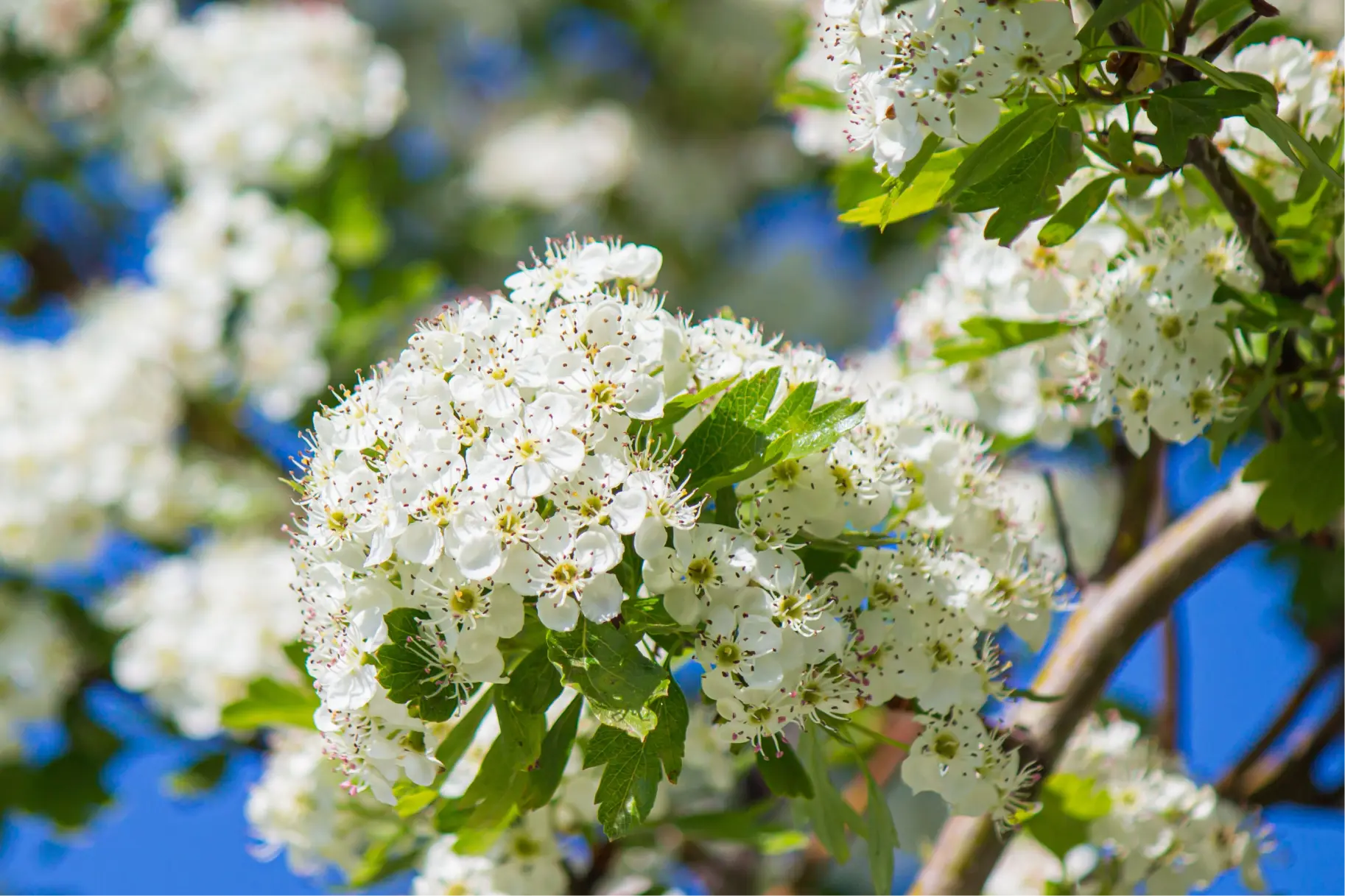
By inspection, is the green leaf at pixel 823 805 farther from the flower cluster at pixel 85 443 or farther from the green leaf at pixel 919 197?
the flower cluster at pixel 85 443

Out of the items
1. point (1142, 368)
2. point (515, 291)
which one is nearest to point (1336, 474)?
point (1142, 368)

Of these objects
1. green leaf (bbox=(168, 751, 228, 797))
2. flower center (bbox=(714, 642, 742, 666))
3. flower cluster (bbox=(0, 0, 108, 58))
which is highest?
flower cluster (bbox=(0, 0, 108, 58))

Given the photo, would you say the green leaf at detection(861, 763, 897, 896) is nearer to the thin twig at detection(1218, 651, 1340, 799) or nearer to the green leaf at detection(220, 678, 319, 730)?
the green leaf at detection(220, 678, 319, 730)

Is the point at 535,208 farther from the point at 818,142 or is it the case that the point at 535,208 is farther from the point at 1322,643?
the point at 1322,643

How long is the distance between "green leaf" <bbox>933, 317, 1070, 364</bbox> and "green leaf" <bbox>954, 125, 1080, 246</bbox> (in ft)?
1.40

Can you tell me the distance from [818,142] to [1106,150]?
1442 millimetres

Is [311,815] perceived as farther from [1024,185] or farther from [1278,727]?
[1278,727]

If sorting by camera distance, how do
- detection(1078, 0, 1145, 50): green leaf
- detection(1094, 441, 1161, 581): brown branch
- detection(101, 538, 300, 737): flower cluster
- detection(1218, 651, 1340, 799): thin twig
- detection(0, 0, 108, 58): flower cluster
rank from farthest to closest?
detection(0, 0, 108, 58): flower cluster, detection(101, 538, 300, 737): flower cluster, detection(1218, 651, 1340, 799): thin twig, detection(1094, 441, 1161, 581): brown branch, detection(1078, 0, 1145, 50): green leaf

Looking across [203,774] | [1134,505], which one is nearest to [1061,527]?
[1134,505]

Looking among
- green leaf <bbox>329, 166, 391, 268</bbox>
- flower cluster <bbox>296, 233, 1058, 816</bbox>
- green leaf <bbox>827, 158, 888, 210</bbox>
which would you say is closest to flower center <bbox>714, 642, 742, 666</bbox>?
flower cluster <bbox>296, 233, 1058, 816</bbox>

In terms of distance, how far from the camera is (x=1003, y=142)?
1.39m

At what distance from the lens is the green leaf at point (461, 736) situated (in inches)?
60.1

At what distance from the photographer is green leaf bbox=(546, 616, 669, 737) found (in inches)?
51.0

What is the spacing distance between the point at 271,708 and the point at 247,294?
2.07 metres
